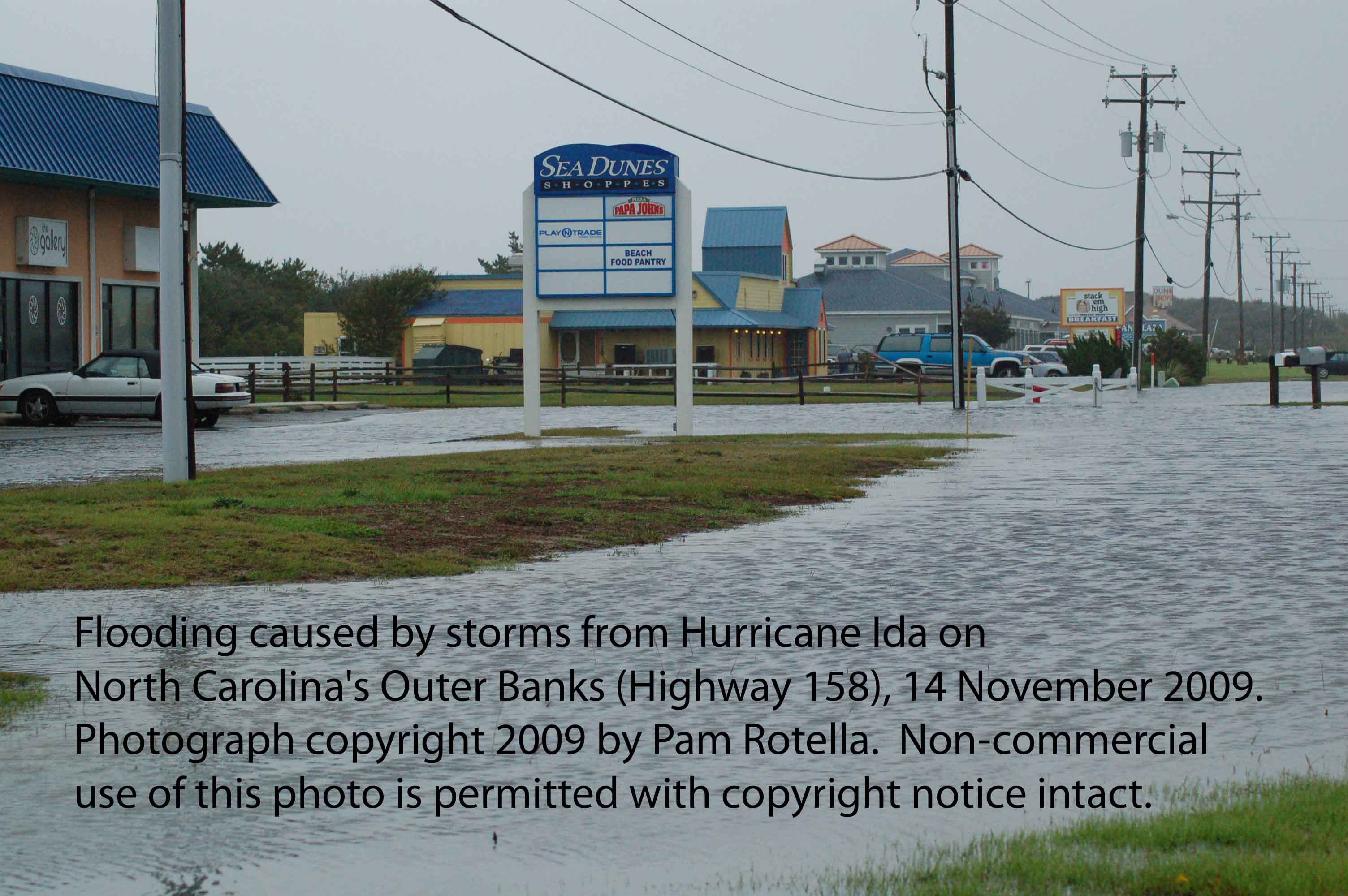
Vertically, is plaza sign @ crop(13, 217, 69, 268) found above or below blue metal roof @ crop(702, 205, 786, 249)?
below

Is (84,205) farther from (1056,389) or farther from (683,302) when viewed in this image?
(1056,389)

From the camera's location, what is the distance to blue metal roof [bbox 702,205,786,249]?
299ft

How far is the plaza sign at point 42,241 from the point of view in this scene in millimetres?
37750

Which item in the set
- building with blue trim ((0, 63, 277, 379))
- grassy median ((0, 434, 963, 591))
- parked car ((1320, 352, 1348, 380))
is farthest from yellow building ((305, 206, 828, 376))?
grassy median ((0, 434, 963, 591))

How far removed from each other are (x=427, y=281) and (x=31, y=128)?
151 ft

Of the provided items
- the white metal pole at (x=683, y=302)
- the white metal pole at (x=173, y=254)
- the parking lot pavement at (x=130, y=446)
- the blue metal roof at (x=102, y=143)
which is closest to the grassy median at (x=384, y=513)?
the white metal pole at (x=173, y=254)

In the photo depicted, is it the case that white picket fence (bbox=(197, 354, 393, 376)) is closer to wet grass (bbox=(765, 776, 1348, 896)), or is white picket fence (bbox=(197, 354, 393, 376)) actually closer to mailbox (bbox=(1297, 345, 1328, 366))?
mailbox (bbox=(1297, 345, 1328, 366))

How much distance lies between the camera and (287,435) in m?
32.2

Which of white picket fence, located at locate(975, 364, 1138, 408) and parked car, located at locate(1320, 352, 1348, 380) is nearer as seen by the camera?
white picket fence, located at locate(975, 364, 1138, 408)

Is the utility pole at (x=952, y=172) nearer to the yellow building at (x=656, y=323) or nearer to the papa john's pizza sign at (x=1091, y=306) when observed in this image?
the yellow building at (x=656, y=323)

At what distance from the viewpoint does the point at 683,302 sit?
3070 centimetres

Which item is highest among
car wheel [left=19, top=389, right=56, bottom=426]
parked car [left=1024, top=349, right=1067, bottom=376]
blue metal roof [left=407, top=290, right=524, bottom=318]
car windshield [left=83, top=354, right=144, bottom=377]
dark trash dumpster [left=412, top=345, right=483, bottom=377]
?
blue metal roof [left=407, top=290, right=524, bottom=318]

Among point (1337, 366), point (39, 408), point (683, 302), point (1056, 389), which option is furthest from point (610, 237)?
point (1337, 366)

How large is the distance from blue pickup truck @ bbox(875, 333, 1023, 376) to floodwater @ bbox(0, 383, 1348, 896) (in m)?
55.3
